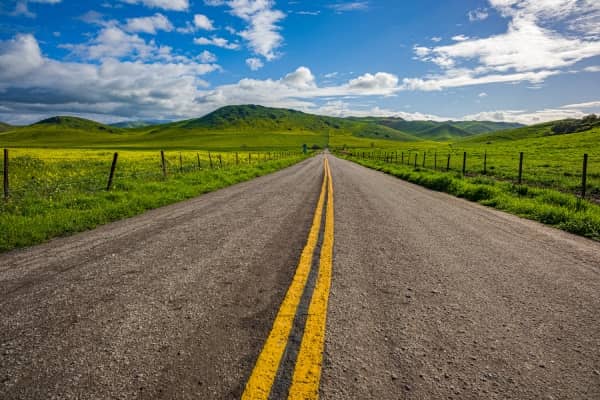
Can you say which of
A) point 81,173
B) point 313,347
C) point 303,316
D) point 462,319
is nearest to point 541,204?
point 462,319

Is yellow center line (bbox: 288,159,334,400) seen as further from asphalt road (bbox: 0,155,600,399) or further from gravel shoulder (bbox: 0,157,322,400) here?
gravel shoulder (bbox: 0,157,322,400)

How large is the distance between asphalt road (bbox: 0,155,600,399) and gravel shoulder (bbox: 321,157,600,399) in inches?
0.6

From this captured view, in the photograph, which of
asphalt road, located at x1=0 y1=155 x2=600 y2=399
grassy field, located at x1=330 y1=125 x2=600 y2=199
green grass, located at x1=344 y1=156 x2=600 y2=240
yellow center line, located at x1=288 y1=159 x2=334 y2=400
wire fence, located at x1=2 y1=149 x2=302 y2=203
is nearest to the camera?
yellow center line, located at x1=288 y1=159 x2=334 y2=400

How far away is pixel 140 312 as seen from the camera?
2.71 metres

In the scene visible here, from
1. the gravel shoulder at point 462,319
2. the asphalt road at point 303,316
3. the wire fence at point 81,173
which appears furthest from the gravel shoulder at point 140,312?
the wire fence at point 81,173

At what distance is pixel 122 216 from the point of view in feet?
24.0

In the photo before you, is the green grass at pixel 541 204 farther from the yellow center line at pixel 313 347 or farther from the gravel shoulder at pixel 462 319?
the yellow center line at pixel 313 347

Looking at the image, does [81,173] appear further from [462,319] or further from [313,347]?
[462,319]

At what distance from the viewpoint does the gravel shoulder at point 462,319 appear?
6.20 ft

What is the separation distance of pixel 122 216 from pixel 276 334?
6.44m

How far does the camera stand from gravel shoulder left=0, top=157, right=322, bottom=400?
6.23 ft

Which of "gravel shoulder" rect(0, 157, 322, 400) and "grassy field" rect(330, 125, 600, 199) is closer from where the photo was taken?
"gravel shoulder" rect(0, 157, 322, 400)

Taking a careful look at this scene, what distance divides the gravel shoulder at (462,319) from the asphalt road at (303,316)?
0.01 m

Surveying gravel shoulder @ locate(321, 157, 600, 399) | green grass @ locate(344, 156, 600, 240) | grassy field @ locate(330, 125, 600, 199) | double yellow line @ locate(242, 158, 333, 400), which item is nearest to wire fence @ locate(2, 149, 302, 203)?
double yellow line @ locate(242, 158, 333, 400)
